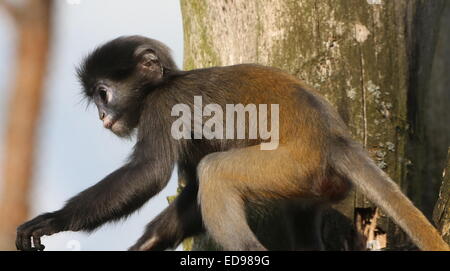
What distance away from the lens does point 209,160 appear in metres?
5.63

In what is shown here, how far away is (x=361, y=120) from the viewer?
21.3ft

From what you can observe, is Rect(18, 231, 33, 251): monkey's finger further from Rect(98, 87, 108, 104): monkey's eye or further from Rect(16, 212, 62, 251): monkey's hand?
Rect(98, 87, 108, 104): monkey's eye

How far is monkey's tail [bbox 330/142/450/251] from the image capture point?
493 centimetres

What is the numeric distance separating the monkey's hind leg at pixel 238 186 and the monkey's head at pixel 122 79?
1181mm

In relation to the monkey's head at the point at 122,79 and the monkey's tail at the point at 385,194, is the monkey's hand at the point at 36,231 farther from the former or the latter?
the monkey's tail at the point at 385,194

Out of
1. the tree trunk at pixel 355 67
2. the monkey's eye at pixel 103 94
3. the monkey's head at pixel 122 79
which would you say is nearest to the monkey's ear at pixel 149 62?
the monkey's head at pixel 122 79

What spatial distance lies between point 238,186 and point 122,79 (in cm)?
176

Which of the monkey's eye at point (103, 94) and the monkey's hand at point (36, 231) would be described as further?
the monkey's eye at point (103, 94)

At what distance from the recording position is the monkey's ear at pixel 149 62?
6.52 metres

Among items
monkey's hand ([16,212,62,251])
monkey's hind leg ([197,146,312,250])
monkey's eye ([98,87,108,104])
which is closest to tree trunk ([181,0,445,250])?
monkey's hind leg ([197,146,312,250])

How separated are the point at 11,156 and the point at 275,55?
4112mm

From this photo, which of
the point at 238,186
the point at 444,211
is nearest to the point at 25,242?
the point at 238,186

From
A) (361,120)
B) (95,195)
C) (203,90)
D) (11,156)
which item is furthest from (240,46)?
(11,156)

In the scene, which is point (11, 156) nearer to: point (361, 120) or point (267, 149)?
point (267, 149)
